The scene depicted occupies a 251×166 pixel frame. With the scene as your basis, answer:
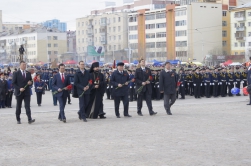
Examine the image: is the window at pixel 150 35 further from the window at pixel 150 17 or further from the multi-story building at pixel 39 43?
the multi-story building at pixel 39 43

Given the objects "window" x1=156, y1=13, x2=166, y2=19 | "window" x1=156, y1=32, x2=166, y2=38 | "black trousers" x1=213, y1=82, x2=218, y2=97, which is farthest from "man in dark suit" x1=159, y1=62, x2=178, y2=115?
"window" x1=156, y1=32, x2=166, y2=38

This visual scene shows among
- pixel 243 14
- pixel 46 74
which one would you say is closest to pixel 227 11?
pixel 243 14

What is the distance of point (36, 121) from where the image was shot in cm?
1727

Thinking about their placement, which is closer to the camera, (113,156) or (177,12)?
(113,156)

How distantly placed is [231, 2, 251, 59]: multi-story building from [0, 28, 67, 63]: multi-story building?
5410cm

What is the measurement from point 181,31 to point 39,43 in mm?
49607

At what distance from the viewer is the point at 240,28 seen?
9644 centimetres

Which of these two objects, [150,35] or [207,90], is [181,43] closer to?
Answer: [150,35]

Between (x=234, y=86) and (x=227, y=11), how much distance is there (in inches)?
2987

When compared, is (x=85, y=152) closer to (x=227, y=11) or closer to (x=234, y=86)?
(x=234, y=86)

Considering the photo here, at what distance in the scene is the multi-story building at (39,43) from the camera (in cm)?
13775

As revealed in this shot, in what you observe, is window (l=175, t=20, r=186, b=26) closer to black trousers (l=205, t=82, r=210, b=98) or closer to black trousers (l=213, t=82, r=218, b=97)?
black trousers (l=213, t=82, r=218, b=97)

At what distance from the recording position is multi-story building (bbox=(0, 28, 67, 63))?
137750 mm

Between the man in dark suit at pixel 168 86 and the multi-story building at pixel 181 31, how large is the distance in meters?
80.1
